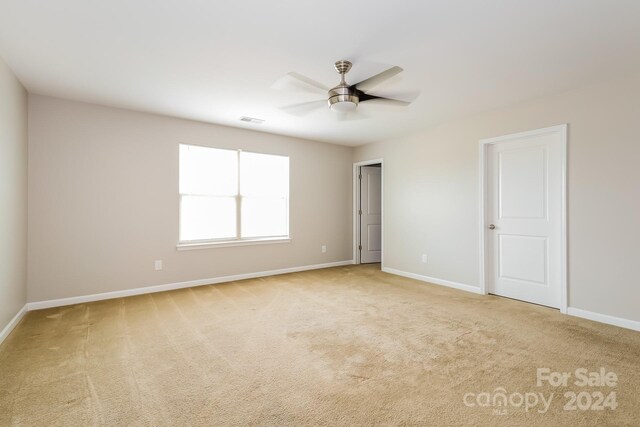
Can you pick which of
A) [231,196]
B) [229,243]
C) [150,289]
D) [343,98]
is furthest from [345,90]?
[150,289]

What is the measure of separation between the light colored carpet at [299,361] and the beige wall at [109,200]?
484 millimetres

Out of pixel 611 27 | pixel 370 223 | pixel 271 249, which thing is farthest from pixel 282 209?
pixel 611 27

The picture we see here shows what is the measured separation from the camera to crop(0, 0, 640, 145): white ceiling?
6.84ft

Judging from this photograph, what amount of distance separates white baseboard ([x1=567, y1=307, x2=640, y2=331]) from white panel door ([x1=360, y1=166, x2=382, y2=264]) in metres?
3.70

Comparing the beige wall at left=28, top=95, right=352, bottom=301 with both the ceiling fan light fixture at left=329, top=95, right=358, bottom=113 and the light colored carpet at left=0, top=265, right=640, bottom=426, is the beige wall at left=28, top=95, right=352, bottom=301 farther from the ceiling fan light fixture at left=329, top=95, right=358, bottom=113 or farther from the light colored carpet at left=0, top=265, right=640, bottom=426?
the ceiling fan light fixture at left=329, top=95, right=358, bottom=113

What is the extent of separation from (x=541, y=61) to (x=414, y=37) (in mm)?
1318

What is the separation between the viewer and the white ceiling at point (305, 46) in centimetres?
208

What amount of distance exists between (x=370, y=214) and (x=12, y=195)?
557 centimetres

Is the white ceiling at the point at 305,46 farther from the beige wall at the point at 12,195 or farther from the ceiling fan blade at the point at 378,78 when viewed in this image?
the beige wall at the point at 12,195

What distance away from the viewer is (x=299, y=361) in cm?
244

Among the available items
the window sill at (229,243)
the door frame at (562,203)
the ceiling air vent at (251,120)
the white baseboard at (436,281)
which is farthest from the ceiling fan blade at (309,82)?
the white baseboard at (436,281)

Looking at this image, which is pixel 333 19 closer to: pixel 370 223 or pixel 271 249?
pixel 271 249

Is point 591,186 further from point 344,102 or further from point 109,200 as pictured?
point 109,200

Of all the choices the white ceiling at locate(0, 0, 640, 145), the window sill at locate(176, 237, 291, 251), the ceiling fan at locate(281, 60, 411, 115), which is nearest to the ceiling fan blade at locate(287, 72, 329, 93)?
the ceiling fan at locate(281, 60, 411, 115)
